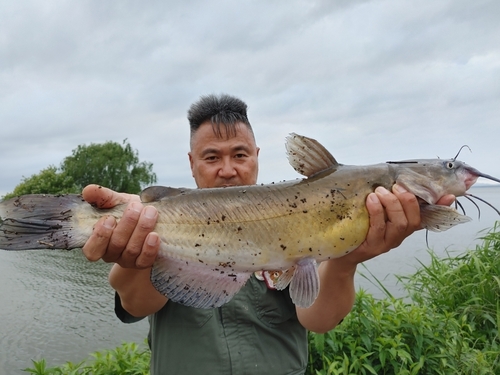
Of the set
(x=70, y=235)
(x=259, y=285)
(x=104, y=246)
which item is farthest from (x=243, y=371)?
(x=70, y=235)

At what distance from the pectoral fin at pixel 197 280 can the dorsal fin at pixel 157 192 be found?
308 millimetres

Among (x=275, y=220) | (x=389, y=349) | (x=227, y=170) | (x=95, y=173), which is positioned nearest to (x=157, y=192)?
(x=275, y=220)

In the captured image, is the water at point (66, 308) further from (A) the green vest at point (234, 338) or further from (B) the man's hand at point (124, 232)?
(B) the man's hand at point (124, 232)

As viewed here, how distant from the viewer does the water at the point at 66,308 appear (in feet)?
26.4

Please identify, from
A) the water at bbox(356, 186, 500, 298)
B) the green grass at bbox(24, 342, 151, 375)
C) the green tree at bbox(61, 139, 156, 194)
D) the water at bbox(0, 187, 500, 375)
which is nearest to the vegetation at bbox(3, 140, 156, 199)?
the green tree at bbox(61, 139, 156, 194)

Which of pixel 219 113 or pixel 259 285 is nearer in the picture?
pixel 259 285

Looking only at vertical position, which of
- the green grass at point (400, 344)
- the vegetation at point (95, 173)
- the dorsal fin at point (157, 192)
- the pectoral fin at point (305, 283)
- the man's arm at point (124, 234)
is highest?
the vegetation at point (95, 173)

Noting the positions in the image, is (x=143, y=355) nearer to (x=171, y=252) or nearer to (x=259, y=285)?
(x=259, y=285)

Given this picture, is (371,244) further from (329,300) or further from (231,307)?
(231,307)

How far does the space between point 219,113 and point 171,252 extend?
148 centimetres

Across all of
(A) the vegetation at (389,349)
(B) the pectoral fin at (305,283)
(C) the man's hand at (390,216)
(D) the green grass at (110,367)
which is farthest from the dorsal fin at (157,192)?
(D) the green grass at (110,367)

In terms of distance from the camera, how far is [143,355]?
425 centimetres

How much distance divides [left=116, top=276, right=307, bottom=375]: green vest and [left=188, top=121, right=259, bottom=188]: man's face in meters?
0.84

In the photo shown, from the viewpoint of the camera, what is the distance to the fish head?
2137mm
